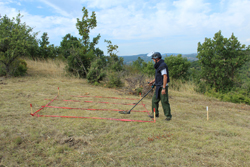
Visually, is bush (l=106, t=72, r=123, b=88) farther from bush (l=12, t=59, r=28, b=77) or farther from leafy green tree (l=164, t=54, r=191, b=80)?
bush (l=12, t=59, r=28, b=77)

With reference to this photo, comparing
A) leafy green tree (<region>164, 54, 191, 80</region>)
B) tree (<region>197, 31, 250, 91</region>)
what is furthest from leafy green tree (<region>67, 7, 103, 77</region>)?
tree (<region>197, 31, 250, 91</region>)

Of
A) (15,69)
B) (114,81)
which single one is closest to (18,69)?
(15,69)

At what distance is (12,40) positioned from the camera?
9.09 metres

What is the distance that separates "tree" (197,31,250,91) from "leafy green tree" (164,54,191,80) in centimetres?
196

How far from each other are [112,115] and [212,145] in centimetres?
271

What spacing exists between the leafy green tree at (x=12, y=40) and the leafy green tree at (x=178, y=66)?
9.28m

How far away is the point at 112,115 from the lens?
5.04m

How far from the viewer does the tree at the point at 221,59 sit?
936cm

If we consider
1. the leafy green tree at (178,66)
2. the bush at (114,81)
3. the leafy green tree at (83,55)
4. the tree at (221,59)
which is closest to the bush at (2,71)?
the leafy green tree at (83,55)

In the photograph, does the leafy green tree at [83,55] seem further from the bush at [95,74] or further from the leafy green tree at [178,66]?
the leafy green tree at [178,66]

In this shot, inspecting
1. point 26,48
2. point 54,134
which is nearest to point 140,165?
point 54,134

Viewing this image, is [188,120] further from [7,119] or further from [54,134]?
[7,119]

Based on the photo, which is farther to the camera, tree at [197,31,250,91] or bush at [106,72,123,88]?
bush at [106,72,123,88]

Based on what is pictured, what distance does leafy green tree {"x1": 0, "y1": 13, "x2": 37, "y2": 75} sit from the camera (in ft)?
29.9
